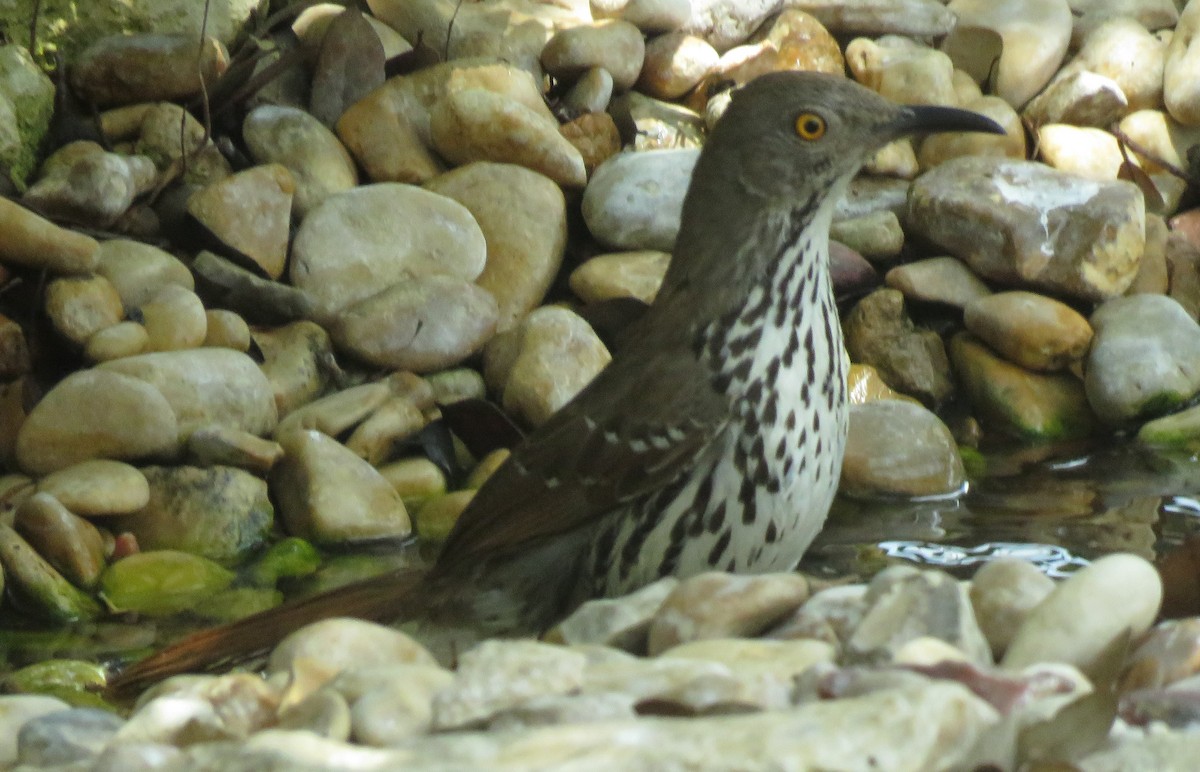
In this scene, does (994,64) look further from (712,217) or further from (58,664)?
(58,664)

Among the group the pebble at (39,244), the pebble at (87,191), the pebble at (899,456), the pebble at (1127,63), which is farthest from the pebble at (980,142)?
the pebble at (39,244)

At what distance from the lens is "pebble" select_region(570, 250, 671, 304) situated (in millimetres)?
5547

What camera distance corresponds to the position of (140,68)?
18.6 ft

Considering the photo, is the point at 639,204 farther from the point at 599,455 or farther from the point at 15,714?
the point at 15,714

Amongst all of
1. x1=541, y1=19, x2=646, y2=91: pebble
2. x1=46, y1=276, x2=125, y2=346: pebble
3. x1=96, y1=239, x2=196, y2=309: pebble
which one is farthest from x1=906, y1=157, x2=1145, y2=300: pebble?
x1=46, y1=276, x2=125, y2=346: pebble

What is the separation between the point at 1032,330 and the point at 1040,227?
0.45 meters

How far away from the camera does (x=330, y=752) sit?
161cm

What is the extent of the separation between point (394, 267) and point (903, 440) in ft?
5.79

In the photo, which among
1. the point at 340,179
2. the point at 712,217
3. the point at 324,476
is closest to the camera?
the point at 712,217

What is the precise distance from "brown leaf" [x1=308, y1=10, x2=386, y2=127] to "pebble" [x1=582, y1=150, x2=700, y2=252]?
100cm

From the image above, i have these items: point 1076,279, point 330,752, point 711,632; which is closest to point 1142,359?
point 1076,279

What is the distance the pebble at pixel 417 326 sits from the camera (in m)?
5.21

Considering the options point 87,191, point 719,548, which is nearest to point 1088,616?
point 719,548

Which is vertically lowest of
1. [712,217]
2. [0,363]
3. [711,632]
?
[0,363]
